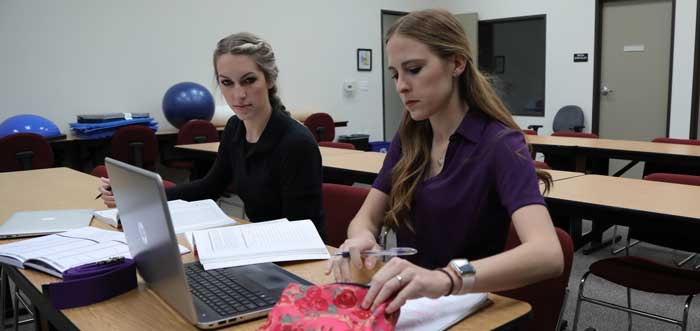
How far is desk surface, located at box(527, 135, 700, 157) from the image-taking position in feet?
11.9

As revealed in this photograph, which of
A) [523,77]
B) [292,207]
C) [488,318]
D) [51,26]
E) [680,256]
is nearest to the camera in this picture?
[488,318]

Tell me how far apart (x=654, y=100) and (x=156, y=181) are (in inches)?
260

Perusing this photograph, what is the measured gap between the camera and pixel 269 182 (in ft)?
6.02

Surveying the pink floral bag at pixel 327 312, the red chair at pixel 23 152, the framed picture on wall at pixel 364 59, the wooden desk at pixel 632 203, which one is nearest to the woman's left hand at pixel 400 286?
the pink floral bag at pixel 327 312

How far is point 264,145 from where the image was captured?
1823 millimetres

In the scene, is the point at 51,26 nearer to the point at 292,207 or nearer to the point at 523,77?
the point at 292,207

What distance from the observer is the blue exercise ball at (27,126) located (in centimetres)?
446

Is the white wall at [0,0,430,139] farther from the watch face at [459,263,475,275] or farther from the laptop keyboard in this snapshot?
the watch face at [459,263,475,275]

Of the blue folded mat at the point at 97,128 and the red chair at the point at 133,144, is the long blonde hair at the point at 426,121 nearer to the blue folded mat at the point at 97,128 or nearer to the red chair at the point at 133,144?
the red chair at the point at 133,144

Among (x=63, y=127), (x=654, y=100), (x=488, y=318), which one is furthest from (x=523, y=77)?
(x=488, y=318)

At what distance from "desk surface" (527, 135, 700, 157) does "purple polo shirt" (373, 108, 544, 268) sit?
7.38 ft

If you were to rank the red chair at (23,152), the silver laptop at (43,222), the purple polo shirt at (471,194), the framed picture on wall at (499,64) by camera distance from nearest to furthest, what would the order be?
the purple polo shirt at (471,194), the silver laptop at (43,222), the red chair at (23,152), the framed picture on wall at (499,64)

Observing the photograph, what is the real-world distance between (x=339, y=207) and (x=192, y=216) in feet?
1.64

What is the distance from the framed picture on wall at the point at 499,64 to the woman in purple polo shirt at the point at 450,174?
6477mm
